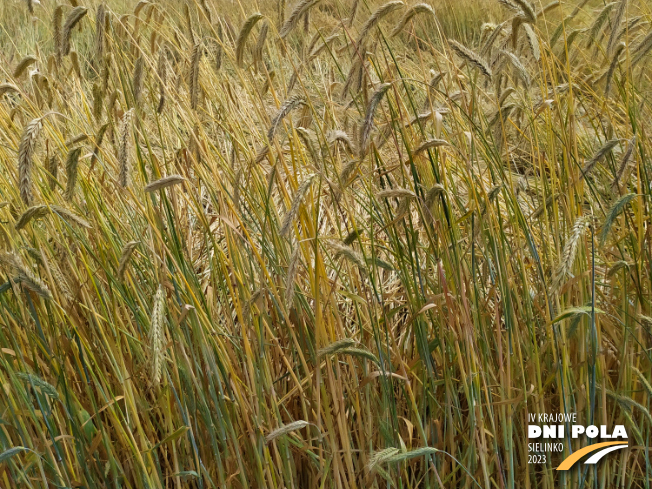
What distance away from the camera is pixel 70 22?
1121 millimetres

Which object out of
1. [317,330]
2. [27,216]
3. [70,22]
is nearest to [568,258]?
[317,330]

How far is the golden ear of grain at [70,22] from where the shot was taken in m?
1.11

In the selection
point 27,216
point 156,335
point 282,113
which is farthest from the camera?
point 282,113

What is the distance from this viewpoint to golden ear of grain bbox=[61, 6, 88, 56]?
43.8 inches

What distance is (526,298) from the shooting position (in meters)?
1.13

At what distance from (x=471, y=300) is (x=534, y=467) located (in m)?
0.36

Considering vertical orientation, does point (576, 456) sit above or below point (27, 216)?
below

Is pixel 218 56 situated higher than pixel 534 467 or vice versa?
pixel 218 56

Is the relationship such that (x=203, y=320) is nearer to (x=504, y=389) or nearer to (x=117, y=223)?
(x=117, y=223)

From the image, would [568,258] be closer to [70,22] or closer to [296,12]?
[296,12]

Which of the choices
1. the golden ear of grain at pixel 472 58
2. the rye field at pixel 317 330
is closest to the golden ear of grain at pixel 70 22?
the rye field at pixel 317 330

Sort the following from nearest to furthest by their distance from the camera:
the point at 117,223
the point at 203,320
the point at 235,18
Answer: the point at 203,320 < the point at 117,223 < the point at 235,18

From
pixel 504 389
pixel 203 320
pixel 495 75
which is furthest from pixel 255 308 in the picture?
pixel 495 75

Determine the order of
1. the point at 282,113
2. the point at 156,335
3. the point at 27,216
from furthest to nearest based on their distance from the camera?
the point at 282,113
the point at 27,216
the point at 156,335
